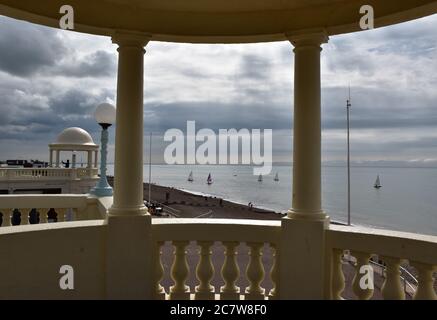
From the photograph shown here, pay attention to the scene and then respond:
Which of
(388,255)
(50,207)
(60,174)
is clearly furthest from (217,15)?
(60,174)

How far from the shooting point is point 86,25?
5273mm

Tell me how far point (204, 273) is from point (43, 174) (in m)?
23.1

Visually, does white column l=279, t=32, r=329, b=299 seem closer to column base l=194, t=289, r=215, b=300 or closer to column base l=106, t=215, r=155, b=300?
column base l=194, t=289, r=215, b=300

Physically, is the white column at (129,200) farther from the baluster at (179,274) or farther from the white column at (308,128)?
the white column at (308,128)

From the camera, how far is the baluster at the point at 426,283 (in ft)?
13.7

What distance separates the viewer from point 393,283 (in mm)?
4406

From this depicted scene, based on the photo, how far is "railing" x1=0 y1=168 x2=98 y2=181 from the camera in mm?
22891

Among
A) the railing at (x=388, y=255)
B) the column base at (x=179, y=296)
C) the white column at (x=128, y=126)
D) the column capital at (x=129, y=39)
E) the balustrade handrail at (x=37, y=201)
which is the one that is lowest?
the column base at (x=179, y=296)

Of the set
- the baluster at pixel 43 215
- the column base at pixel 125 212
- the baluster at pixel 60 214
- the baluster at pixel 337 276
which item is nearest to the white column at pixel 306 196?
the baluster at pixel 337 276

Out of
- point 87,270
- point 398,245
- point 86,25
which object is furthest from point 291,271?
point 86,25

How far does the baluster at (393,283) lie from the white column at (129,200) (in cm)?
325

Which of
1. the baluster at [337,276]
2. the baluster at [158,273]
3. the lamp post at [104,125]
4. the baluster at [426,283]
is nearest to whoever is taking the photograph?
the baluster at [426,283]
